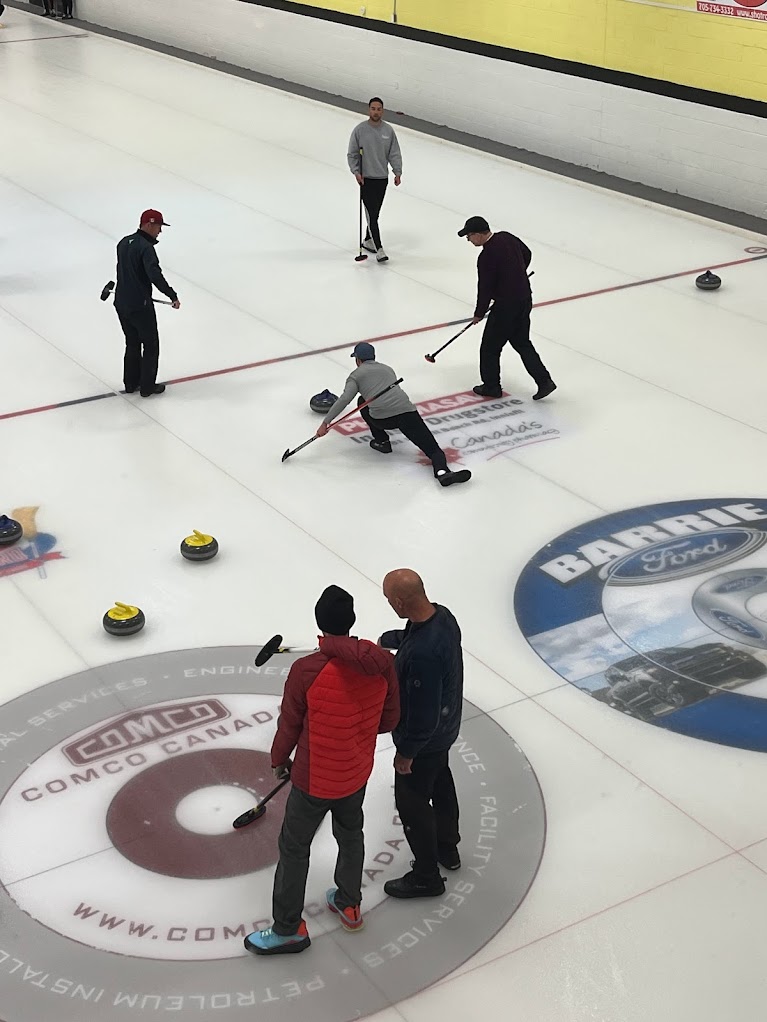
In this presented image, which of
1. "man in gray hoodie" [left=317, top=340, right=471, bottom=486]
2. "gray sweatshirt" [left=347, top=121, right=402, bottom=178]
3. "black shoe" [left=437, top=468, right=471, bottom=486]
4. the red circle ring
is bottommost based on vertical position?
the red circle ring

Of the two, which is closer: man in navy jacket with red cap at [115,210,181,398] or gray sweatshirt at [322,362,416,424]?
gray sweatshirt at [322,362,416,424]

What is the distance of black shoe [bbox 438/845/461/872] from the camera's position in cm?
602

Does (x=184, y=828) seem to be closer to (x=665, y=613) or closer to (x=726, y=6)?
(x=665, y=613)

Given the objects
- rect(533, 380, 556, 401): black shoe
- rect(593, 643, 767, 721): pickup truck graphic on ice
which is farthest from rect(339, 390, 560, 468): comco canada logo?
rect(593, 643, 767, 721): pickup truck graphic on ice

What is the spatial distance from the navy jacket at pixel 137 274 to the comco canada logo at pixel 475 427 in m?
1.87

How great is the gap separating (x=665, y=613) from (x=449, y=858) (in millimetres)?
2741

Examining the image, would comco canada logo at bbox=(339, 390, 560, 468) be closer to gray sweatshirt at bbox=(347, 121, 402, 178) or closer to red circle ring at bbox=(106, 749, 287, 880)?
red circle ring at bbox=(106, 749, 287, 880)

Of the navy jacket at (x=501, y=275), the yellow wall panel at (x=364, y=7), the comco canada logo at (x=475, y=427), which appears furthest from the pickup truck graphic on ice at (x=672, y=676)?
the yellow wall panel at (x=364, y=7)

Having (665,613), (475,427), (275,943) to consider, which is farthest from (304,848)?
(475,427)

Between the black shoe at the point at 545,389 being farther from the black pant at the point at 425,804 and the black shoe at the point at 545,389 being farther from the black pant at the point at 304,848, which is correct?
the black pant at the point at 304,848

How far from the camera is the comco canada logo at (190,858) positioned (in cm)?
542

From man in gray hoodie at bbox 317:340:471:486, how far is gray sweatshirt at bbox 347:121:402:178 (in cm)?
540

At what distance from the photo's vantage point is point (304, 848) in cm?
542

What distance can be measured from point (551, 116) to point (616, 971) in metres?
15.5
